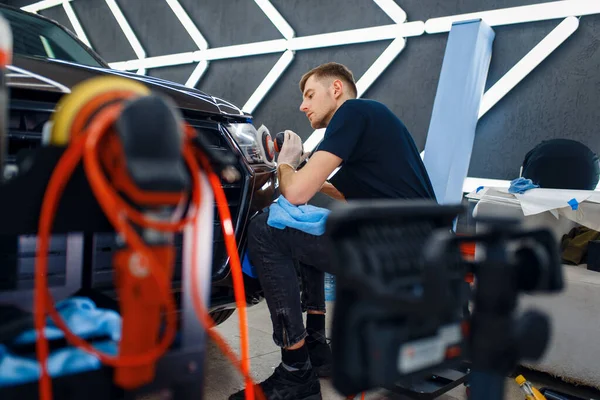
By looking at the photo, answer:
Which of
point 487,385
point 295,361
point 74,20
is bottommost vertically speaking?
point 295,361

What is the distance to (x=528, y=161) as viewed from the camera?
2730 mm

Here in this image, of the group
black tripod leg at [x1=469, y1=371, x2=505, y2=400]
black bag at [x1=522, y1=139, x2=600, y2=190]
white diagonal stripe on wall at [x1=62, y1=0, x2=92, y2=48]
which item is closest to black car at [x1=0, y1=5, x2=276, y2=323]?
black tripod leg at [x1=469, y1=371, x2=505, y2=400]

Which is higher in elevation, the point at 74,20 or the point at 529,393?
the point at 74,20

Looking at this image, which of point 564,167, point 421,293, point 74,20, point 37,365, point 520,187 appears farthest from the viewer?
point 74,20

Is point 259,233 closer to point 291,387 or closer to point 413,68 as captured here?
point 291,387

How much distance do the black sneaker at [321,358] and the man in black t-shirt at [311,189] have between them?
0.24 metres

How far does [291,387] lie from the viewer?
1.58 meters

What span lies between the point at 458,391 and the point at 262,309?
1.25 metres

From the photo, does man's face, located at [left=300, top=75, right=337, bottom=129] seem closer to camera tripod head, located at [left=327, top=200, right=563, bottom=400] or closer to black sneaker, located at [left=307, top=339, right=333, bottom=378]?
black sneaker, located at [left=307, top=339, right=333, bottom=378]

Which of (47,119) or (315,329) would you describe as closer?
(47,119)

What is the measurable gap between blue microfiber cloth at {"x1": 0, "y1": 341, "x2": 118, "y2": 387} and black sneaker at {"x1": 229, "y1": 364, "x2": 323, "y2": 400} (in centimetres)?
97

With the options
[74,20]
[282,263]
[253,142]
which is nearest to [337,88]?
[253,142]

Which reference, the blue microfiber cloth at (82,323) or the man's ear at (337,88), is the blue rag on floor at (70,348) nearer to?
the blue microfiber cloth at (82,323)

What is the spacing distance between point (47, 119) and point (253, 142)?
27.9 inches
